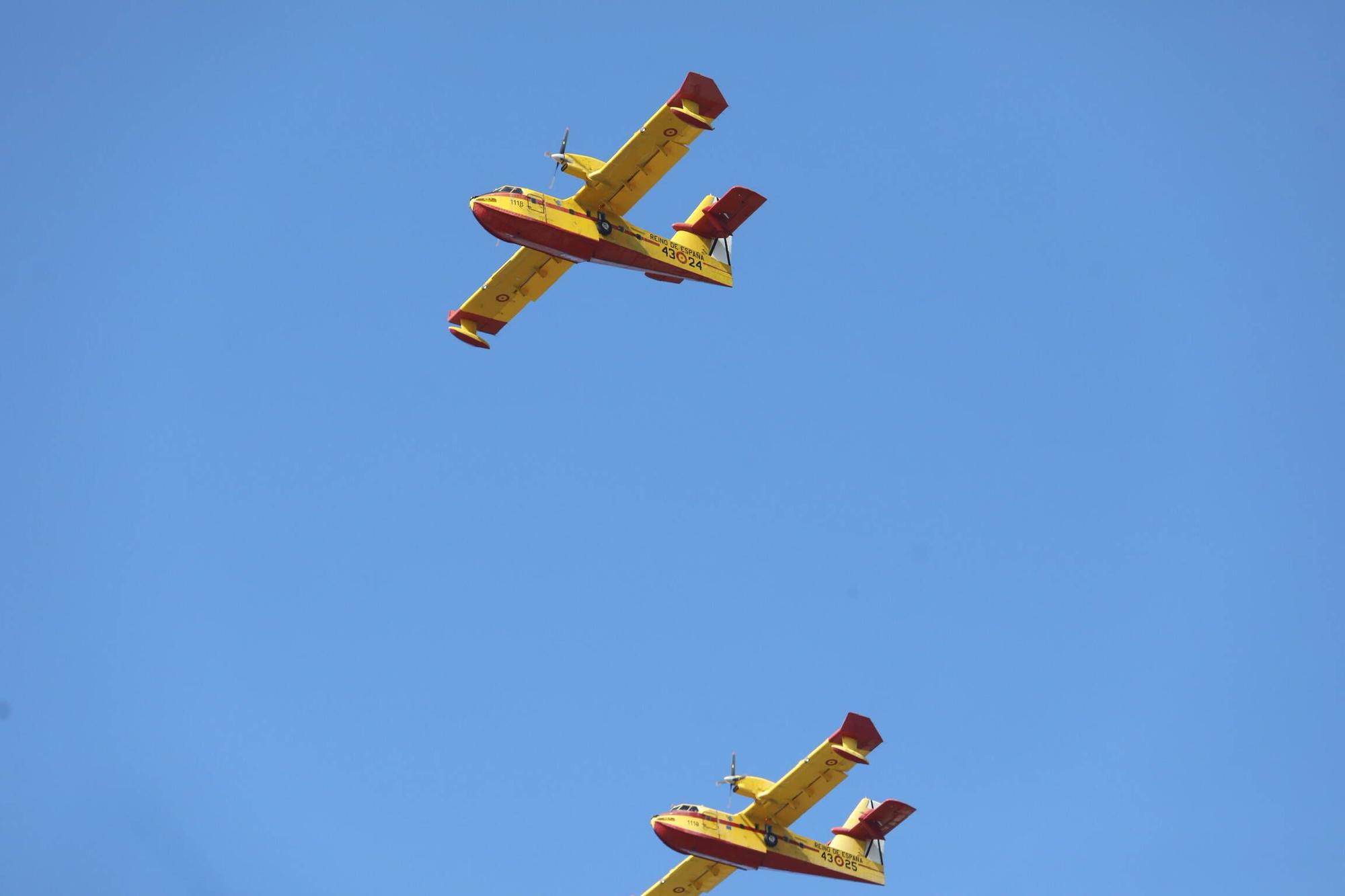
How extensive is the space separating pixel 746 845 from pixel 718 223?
24.4 metres

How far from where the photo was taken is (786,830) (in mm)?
68500

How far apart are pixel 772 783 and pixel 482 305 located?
2244 cm

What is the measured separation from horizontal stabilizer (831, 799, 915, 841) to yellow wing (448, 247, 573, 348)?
24672mm

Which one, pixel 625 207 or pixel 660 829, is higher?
pixel 625 207

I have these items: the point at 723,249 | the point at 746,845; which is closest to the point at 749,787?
the point at 746,845

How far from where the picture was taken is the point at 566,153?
6338 cm

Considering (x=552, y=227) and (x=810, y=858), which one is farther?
(x=810, y=858)

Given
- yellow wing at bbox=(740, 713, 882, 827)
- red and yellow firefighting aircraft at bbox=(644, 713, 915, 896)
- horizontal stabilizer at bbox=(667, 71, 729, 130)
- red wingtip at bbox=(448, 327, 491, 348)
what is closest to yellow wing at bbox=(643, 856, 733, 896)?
red and yellow firefighting aircraft at bbox=(644, 713, 915, 896)

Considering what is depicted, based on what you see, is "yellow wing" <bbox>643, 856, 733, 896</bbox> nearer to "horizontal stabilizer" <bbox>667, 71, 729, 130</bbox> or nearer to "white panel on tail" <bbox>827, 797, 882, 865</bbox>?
"white panel on tail" <bbox>827, 797, 882, 865</bbox>

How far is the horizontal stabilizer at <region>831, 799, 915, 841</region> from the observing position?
229 ft

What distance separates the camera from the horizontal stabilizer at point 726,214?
6838cm

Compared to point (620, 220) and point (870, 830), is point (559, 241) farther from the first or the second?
point (870, 830)

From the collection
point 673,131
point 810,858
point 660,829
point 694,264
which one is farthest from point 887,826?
point 673,131

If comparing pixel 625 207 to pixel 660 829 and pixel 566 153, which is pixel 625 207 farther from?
pixel 660 829
